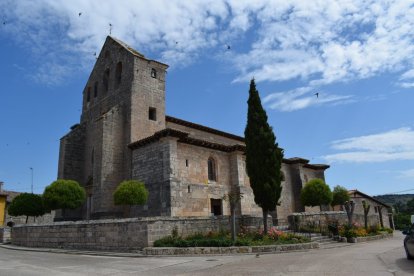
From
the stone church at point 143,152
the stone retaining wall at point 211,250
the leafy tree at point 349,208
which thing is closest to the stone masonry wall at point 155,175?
the stone church at point 143,152

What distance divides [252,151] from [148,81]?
37.9ft

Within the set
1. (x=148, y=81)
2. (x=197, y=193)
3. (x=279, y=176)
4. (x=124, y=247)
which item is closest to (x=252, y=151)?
(x=279, y=176)

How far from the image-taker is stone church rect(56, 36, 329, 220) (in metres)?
21.7

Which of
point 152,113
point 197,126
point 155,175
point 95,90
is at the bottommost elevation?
point 155,175

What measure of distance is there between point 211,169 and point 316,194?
9843 millimetres

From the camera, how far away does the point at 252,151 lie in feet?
62.7

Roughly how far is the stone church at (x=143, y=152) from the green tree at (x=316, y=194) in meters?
2.28

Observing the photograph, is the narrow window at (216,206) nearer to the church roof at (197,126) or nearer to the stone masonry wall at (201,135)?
the stone masonry wall at (201,135)

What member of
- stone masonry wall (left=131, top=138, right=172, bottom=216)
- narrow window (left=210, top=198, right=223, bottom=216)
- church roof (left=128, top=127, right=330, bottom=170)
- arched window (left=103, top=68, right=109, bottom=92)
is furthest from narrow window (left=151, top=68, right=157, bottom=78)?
narrow window (left=210, top=198, right=223, bottom=216)

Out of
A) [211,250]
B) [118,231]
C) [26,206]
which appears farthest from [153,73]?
[211,250]

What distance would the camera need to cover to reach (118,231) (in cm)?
1581

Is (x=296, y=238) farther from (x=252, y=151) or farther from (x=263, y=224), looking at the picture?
(x=252, y=151)

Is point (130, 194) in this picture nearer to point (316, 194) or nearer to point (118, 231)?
point (118, 231)

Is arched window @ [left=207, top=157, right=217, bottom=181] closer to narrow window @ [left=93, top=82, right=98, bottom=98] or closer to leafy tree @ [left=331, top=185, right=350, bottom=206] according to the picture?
narrow window @ [left=93, top=82, right=98, bottom=98]
